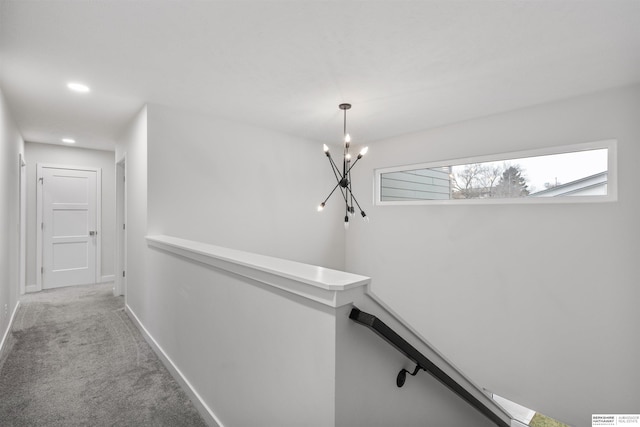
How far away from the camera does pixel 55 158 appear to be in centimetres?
513

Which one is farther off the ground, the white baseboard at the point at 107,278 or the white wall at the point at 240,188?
the white wall at the point at 240,188

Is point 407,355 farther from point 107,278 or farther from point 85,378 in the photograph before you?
point 107,278

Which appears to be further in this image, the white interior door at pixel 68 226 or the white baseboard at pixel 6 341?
the white interior door at pixel 68 226

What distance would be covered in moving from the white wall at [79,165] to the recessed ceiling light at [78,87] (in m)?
3.14

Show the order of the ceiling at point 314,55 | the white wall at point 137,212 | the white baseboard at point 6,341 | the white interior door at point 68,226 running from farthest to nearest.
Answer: the white interior door at point 68,226
the white wall at point 137,212
the white baseboard at point 6,341
the ceiling at point 314,55

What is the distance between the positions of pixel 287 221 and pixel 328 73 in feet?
7.56

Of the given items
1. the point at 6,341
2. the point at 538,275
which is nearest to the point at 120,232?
the point at 6,341

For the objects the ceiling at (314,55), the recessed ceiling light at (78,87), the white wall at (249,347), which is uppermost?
the ceiling at (314,55)

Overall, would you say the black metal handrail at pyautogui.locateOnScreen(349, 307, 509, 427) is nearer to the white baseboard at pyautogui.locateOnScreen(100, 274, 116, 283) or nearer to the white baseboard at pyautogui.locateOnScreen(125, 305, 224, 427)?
the white baseboard at pyautogui.locateOnScreen(125, 305, 224, 427)

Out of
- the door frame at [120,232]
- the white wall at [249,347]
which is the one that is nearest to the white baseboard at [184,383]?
the white wall at [249,347]

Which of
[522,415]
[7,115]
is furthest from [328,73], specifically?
[522,415]

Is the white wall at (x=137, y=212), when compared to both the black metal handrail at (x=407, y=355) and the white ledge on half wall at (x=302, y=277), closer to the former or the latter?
the white ledge on half wall at (x=302, y=277)

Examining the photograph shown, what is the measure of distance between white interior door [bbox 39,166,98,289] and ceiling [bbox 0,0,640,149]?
6.70 ft

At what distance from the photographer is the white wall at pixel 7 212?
9.23 feet
